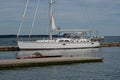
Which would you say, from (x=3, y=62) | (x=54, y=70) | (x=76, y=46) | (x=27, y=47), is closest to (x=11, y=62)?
(x=3, y=62)

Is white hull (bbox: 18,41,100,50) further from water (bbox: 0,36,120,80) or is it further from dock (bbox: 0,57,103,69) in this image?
water (bbox: 0,36,120,80)

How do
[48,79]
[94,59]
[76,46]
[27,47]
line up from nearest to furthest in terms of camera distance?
[48,79]
[94,59]
[27,47]
[76,46]

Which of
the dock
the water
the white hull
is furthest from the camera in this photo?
the white hull

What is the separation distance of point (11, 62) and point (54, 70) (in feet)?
17.2

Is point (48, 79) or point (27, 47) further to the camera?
point (27, 47)

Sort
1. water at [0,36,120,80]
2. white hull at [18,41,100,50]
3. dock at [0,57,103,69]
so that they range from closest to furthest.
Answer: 1. water at [0,36,120,80]
2. dock at [0,57,103,69]
3. white hull at [18,41,100,50]

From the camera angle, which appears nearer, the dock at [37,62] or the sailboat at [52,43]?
the dock at [37,62]

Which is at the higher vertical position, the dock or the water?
the dock

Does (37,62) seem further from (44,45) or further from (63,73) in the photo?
(44,45)

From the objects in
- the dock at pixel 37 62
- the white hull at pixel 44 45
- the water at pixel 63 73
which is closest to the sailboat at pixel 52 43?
the white hull at pixel 44 45

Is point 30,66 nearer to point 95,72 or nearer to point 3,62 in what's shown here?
point 3,62

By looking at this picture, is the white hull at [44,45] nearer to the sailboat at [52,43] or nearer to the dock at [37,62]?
the sailboat at [52,43]

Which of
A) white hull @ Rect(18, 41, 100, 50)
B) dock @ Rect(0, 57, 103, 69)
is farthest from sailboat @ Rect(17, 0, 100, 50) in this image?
dock @ Rect(0, 57, 103, 69)

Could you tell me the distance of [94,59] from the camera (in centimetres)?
5353
